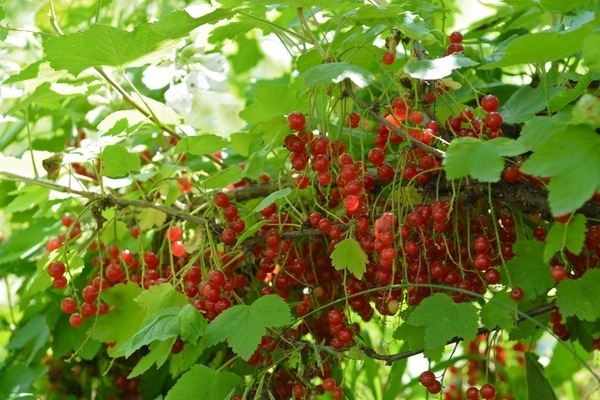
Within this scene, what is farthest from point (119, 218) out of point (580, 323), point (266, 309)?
point (580, 323)

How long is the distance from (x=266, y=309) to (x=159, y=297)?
0.68 feet

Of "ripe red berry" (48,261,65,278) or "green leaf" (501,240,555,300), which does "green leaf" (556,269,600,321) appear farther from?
"ripe red berry" (48,261,65,278)

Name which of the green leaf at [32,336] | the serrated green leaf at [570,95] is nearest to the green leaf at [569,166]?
the serrated green leaf at [570,95]

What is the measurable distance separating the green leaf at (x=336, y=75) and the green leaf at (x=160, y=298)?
0.40 m

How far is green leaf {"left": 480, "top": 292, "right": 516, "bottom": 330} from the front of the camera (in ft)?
3.00

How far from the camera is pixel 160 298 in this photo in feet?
3.65

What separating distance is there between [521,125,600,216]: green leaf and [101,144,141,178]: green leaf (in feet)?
2.25

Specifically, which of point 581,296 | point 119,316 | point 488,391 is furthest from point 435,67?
point 119,316

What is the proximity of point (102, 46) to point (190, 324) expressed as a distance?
440mm

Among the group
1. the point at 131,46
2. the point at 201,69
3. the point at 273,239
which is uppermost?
the point at 131,46

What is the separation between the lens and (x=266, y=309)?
98 cm

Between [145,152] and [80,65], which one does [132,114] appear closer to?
[80,65]

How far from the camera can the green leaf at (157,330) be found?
0.93m

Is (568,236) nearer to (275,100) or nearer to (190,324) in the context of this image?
(190,324)
